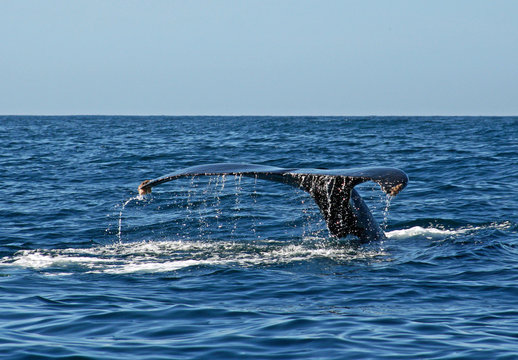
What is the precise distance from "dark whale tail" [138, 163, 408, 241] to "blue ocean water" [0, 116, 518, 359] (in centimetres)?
35

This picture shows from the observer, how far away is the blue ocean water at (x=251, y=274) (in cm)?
674

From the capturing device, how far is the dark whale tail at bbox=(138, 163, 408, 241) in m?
9.06

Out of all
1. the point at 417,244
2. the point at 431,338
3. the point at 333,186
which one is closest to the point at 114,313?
the point at 431,338

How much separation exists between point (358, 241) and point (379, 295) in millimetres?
2702

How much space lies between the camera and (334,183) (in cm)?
1059

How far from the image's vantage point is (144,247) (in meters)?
12.0

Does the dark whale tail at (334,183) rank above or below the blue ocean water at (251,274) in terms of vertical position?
above

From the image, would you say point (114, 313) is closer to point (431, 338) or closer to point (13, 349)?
point (13, 349)

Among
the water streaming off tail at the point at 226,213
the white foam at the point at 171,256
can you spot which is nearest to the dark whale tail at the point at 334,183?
the water streaming off tail at the point at 226,213

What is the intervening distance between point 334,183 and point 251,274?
6.28 feet

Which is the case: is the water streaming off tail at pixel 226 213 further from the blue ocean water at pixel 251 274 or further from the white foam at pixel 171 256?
the white foam at pixel 171 256

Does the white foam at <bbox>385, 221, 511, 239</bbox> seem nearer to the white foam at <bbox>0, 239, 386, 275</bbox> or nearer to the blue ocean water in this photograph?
the blue ocean water

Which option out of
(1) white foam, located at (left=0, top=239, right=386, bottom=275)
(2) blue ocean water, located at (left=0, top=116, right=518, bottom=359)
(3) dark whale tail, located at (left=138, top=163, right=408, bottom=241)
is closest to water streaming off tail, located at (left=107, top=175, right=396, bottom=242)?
(2) blue ocean water, located at (left=0, top=116, right=518, bottom=359)

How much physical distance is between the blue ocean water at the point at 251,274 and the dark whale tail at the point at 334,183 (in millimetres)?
353
